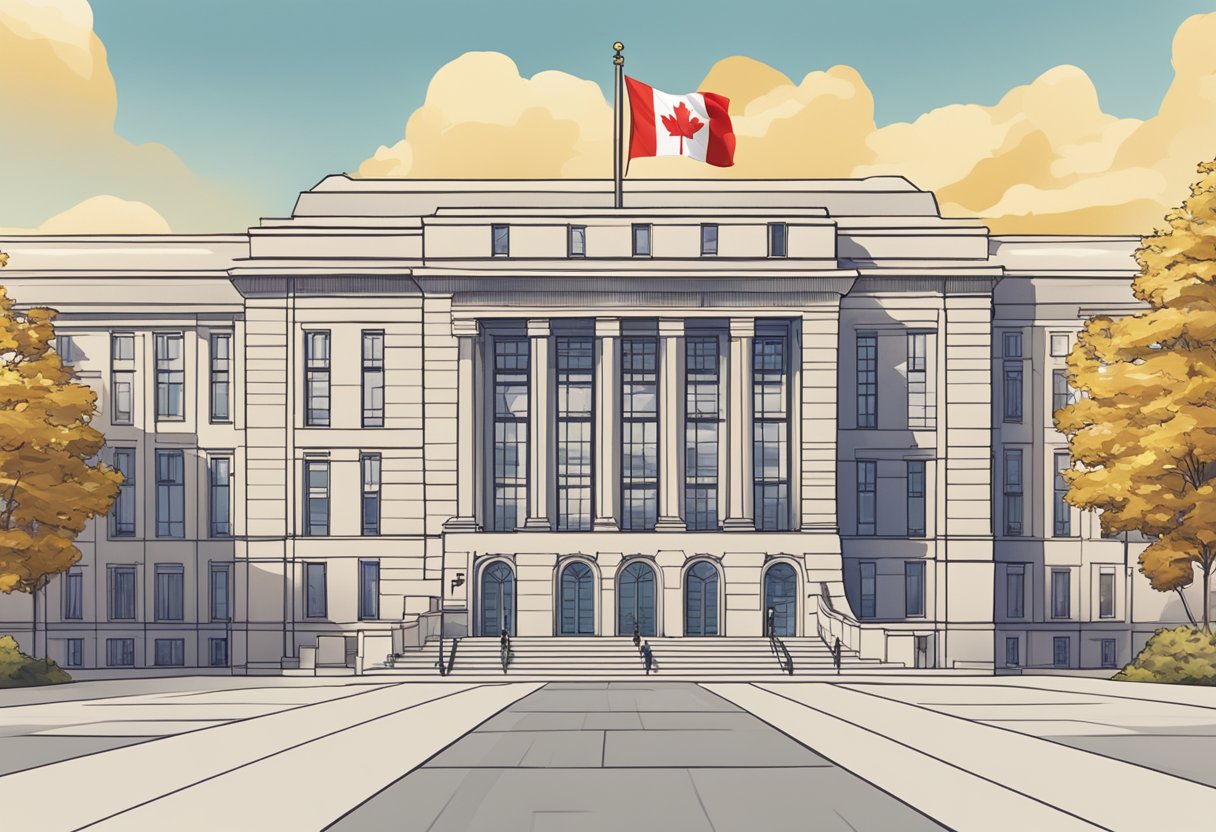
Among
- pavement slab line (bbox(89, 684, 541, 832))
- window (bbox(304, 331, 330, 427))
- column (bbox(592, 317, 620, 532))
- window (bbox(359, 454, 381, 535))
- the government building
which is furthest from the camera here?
window (bbox(304, 331, 330, 427))

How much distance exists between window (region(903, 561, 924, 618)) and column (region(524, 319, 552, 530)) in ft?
54.6

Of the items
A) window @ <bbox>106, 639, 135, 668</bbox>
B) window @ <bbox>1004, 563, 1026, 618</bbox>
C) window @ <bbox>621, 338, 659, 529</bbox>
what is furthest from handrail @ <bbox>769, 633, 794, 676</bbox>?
window @ <bbox>106, 639, 135, 668</bbox>

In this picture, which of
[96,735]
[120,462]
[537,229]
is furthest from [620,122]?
[96,735]

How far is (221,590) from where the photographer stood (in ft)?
217

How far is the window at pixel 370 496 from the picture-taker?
214ft

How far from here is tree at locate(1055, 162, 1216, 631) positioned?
43.8 metres

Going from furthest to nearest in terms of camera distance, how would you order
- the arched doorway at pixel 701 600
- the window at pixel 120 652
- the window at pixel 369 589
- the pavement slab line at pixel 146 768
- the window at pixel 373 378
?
1. the window at pixel 120 652
2. the window at pixel 373 378
3. the window at pixel 369 589
4. the arched doorway at pixel 701 600
5. the pavement slab line at pixel 146 768

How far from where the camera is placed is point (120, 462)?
6706 centimetres

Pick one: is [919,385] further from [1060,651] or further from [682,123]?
[682,123]

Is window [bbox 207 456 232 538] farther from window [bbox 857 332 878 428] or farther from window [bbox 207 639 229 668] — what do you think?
window [bbox 857 332 878 428]

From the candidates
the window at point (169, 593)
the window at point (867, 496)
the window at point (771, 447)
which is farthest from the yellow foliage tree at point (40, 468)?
the window at point (867, 496)

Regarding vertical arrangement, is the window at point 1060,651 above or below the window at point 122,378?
below

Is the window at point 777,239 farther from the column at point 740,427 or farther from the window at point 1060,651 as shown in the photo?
the window at point 1060,651

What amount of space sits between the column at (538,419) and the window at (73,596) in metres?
21.0
